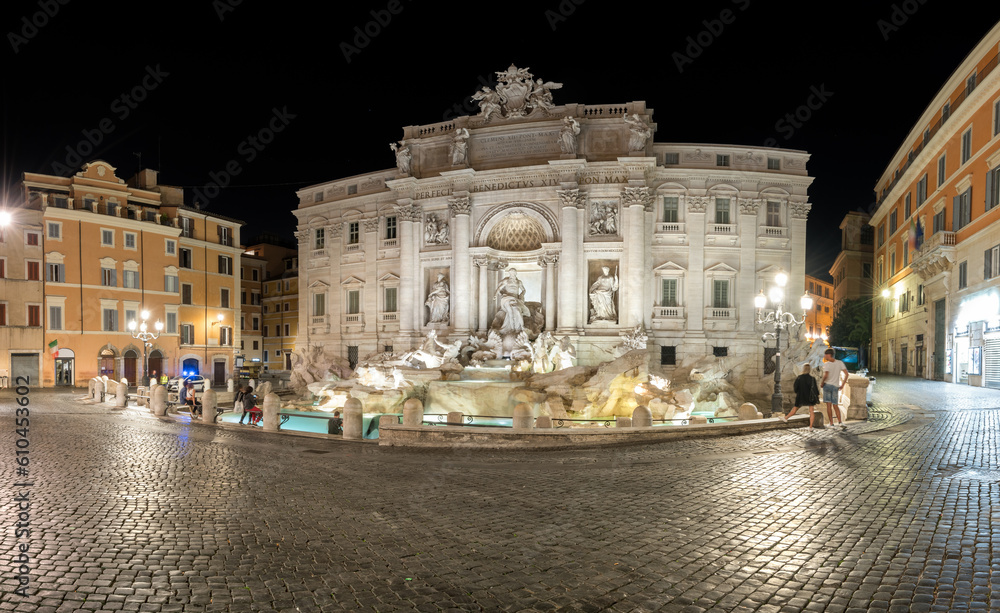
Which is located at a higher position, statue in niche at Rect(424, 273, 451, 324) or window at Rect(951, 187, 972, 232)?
window at Rect(951, 187, 972, 232)

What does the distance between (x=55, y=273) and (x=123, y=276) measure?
377 cm

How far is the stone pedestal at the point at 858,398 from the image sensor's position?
1507 centimetres

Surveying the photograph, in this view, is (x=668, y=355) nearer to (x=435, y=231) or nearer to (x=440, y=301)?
(x=440, y=301)

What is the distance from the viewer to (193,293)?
44.2m

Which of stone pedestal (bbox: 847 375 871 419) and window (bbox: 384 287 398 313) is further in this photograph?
window (bbox: 384 287 398 313)

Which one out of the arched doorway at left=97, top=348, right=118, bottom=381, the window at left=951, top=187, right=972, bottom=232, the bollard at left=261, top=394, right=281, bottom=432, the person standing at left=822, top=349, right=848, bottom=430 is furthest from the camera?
the arched doorway at left=97, top=348, right=118, bottom=381

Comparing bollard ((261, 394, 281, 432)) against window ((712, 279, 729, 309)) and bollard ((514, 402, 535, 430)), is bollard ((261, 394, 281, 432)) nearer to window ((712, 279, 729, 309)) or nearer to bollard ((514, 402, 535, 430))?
bollard ((514, 402, 535, 430))

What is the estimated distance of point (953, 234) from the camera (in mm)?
28344

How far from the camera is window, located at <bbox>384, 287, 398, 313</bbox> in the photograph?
37844 millimetres

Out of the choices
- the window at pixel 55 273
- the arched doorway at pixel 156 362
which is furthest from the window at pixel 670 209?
the window at pixel 55 273

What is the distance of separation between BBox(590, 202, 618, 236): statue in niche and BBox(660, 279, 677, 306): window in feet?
14.0

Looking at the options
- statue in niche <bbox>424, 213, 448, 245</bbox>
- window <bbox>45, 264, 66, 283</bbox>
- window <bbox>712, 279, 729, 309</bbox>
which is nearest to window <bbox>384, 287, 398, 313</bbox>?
statue in niche <bbox>424, 213, 448, 245</bbox>

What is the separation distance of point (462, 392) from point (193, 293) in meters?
29.4

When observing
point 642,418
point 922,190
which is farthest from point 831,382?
point 922,190
